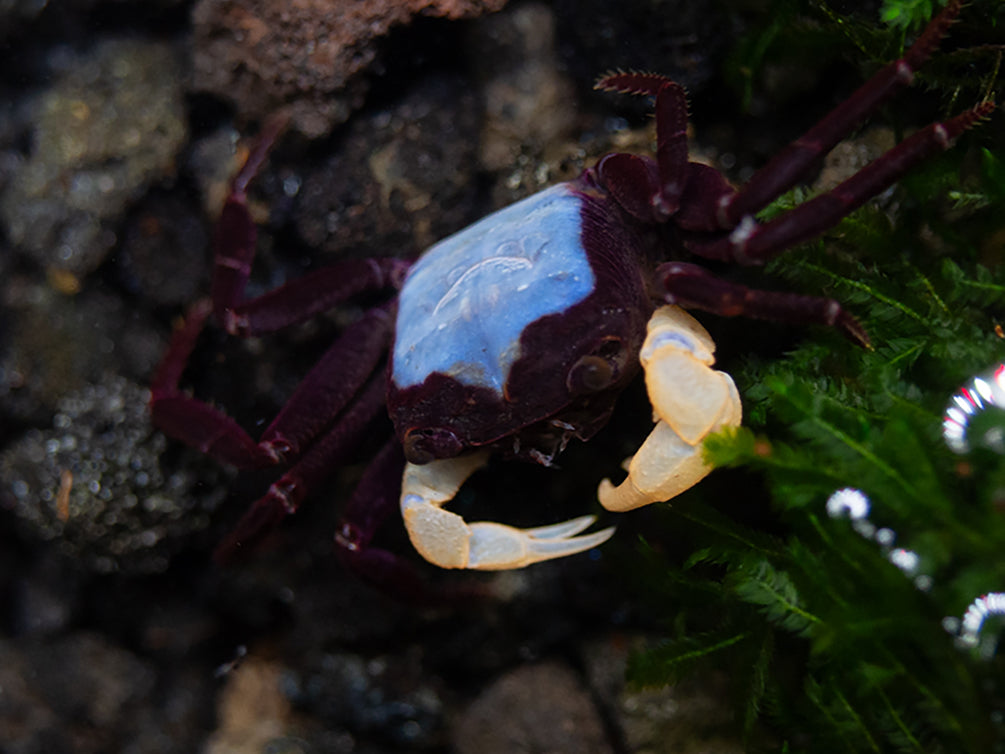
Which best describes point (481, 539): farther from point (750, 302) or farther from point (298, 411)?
→ point (750, 302)

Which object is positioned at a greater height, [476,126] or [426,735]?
[476,126]

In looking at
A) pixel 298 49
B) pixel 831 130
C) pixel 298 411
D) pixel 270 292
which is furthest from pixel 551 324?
pixel 298 49

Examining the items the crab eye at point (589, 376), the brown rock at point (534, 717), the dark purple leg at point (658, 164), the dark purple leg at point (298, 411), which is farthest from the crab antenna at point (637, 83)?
the brown rock at point (534, 717)

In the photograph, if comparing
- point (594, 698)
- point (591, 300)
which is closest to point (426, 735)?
point (594, 698)

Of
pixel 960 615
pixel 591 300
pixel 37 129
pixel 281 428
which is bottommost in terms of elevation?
pixel 281 428

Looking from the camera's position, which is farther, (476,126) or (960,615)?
(476,126)

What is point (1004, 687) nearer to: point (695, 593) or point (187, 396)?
point (695, 593)

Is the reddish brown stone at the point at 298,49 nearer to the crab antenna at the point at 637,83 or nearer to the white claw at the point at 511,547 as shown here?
the crab antenna at the point at 637,83
